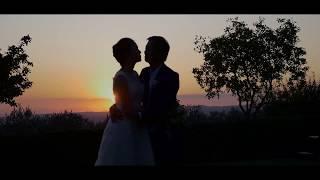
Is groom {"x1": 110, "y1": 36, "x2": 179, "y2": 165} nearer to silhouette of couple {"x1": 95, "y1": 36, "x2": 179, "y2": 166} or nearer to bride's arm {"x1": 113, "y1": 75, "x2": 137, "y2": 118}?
silhouette of couple {"x1": 95, "y1": 36, "x2": 179, "y2": 166}

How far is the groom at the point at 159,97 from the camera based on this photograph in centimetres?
443

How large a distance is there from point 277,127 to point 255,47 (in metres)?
24.7

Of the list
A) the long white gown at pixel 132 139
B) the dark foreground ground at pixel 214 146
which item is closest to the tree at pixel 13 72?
the dark foreground ground at pixel 214 146

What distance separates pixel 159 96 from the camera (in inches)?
177

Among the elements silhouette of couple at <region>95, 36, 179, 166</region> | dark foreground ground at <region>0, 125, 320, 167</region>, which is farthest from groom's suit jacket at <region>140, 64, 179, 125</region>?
dark foreground ground at <region>0, 125, 320, 167</region>

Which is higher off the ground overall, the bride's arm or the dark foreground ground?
the bride's arm

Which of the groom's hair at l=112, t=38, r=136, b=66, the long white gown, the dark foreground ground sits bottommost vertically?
the dark foreground ground

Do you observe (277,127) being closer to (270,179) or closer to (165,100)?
(165,100)

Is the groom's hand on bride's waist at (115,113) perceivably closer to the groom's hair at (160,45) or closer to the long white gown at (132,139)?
the long white gown at (132,139)

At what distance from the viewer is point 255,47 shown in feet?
148

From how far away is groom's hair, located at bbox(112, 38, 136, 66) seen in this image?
15.4 feet
